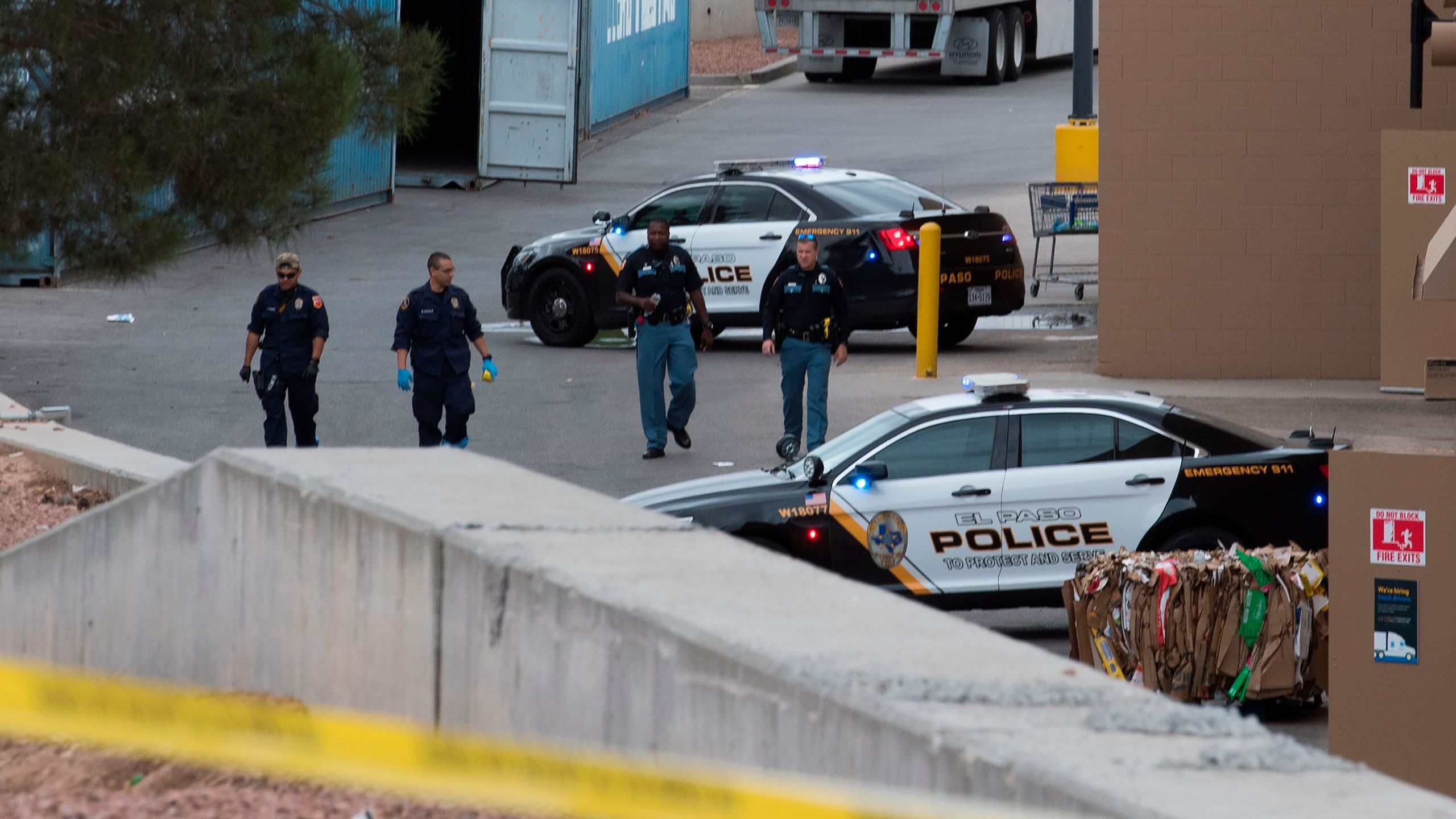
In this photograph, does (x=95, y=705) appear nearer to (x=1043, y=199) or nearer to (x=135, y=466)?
(x=135, y=466)

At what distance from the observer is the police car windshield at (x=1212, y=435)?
A: 975 cm

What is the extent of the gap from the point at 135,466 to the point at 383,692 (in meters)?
5.85

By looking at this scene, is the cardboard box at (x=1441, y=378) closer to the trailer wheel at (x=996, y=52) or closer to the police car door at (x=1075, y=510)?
the police car door at (x=1075, y=510)

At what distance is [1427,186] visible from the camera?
9.72 meters

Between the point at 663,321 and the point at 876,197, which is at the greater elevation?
the point at 876,197

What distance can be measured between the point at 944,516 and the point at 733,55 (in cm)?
3482

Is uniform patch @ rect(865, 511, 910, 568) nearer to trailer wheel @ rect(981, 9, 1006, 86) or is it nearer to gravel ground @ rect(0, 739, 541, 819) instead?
gravel ground @ rect(0, 739, 541, 819)

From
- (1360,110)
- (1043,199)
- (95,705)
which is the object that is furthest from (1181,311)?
(95,705)

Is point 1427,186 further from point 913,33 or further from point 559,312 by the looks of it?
point 913,33

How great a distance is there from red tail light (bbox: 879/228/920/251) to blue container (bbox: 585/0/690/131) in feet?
43.8

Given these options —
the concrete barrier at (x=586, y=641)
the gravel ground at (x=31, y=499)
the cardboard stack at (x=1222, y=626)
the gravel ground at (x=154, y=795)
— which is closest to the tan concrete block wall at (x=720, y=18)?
the gravel ground at (x=31, y=499)

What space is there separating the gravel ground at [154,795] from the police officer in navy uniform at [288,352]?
775 centimetres

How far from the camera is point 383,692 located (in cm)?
454

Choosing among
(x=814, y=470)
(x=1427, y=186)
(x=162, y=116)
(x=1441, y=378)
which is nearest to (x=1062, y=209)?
(x=1427, y=186)
